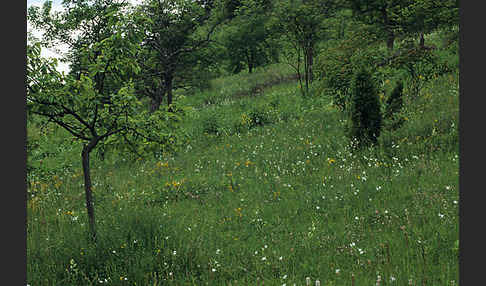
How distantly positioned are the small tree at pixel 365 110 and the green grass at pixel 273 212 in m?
0.40

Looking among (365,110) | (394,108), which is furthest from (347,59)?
(365,110)

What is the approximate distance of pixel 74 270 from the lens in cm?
492

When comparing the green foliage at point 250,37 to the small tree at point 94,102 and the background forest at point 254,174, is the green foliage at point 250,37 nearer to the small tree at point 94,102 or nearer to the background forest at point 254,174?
the background forest at point 254,174

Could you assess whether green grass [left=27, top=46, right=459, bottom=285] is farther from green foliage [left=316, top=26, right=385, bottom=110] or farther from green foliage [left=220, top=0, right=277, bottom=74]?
green foliage [left=220, top=0, right=277, bottom=74]

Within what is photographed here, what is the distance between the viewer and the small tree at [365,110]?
955 cm

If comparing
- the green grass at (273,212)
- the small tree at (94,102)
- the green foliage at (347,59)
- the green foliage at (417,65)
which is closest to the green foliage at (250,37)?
the green foliage at (347,59)

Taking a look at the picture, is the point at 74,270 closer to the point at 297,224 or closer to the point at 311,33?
the point at 297,224

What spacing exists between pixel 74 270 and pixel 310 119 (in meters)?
10.7

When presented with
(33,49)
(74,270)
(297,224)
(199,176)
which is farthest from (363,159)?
(33,49)

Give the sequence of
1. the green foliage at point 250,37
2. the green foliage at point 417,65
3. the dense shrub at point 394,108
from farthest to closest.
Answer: the green foliage at point 250,37 → the green foliage at point 417,65 → the dense shrub at point 394,108

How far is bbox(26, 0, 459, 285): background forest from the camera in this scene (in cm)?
492

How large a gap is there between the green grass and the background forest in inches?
1.5

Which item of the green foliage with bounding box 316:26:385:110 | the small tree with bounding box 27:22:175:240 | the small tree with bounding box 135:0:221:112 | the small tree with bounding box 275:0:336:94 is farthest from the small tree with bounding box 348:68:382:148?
the small tree with bounding box 135:0:221:112

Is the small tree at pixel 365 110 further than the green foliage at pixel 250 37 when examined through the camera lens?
No
